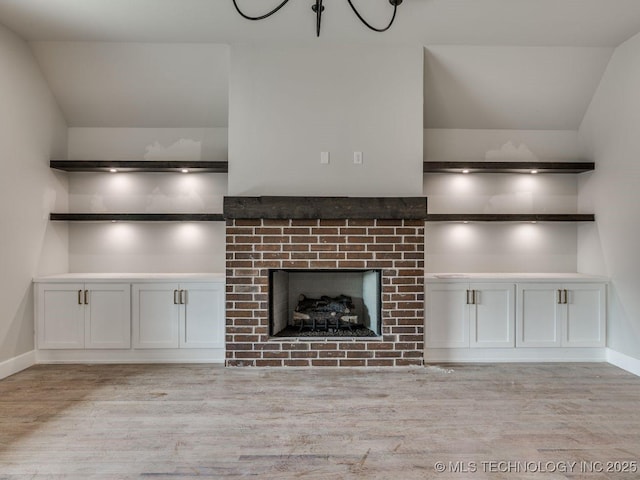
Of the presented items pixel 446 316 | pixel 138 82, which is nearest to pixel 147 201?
pixel 138 82

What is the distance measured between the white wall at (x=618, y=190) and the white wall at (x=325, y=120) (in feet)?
5.91

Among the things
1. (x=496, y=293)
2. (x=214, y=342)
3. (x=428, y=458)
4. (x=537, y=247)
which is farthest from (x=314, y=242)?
(x=537, y=247)

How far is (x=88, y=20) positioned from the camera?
3285 mm

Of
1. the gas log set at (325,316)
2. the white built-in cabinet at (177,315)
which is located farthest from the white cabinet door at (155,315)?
the gas log set at (325,316)

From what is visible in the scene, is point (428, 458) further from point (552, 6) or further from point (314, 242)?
point (552, 6)

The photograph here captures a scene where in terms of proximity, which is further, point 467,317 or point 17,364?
point 467,317

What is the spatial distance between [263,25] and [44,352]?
348 cm

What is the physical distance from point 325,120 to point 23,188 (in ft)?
8.91

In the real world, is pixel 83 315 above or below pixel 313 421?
above

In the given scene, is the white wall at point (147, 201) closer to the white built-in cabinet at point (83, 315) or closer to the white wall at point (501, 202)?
the white built-in cabinet at point (83, 315)

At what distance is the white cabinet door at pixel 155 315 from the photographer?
3.71 m

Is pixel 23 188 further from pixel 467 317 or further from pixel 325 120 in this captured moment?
pixel 467 317

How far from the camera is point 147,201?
14.0ft

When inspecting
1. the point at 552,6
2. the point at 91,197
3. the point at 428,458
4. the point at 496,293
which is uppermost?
the point at 552,6
